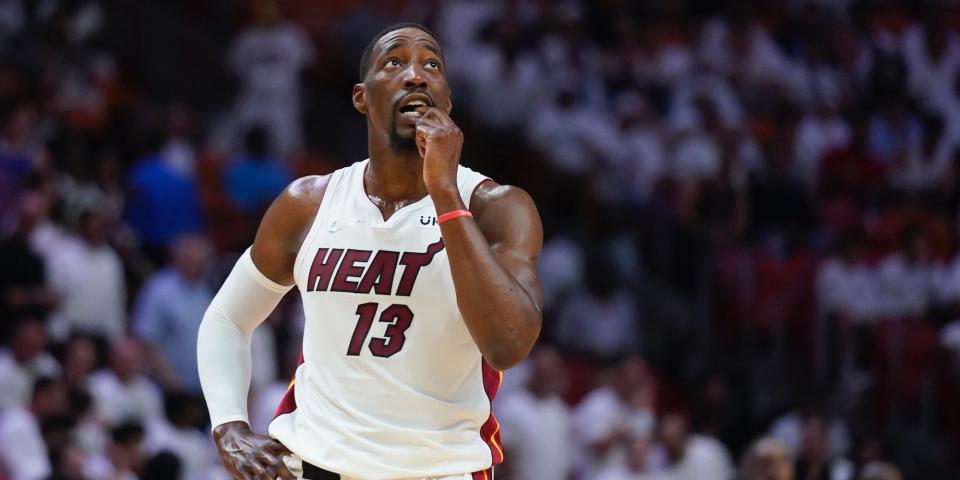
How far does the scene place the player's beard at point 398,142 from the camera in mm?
4953

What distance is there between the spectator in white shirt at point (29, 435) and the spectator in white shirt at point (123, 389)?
0.71m

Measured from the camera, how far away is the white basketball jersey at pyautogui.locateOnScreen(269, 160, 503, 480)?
4.72 metres

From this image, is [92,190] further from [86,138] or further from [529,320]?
[529,320]

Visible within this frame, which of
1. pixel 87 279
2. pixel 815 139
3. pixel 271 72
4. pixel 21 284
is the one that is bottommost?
pixel 21 284

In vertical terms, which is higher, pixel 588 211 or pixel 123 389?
pixel 588 211

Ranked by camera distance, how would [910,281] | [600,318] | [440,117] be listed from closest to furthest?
[440,117], [910,281], [600,318]

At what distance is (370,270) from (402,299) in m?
0.15

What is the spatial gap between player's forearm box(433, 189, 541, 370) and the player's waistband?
498 mm

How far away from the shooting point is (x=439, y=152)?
15.1 feet

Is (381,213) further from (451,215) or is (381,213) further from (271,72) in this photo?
(271,72)

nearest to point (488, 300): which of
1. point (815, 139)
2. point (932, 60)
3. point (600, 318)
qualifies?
point (600, 318)

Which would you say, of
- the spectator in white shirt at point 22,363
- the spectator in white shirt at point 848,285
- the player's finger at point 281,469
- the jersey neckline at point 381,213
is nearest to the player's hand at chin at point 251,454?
the player's finger at point 281,469

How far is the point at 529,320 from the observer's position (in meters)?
4.44

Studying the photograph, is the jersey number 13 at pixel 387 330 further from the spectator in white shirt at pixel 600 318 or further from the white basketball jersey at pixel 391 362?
the spectator in white shirt at pixel 600 318
